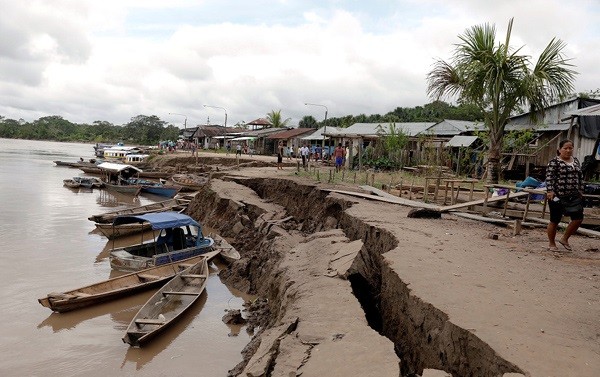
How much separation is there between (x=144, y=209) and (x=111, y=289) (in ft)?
41.3

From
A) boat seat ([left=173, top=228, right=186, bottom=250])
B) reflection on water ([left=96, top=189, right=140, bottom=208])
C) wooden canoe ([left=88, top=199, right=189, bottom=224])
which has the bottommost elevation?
reflection on water ([left=96, top=189, right=140, bottom=208])

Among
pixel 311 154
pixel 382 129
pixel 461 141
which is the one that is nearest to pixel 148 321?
pixel 461 141

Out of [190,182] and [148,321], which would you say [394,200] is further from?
[190,182]

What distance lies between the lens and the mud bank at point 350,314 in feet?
15.3

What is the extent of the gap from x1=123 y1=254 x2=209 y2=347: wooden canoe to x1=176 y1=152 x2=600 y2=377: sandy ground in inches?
117

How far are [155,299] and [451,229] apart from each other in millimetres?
6774

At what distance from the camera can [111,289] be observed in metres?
11.8

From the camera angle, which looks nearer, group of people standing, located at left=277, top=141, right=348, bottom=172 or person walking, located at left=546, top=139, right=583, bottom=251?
person walking, located at left=546, top=139, right=583, bottom=251

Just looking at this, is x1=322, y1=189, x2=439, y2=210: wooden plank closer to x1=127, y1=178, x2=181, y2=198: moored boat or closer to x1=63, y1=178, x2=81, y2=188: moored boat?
x1=127, y1=178, x2=181, y2=198: moored boat

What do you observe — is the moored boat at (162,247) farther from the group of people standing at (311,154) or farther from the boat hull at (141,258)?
the group of people standing at (311,154)

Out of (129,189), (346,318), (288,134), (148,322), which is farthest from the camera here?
(288,134)

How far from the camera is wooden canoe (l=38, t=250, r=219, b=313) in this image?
34.7 feet

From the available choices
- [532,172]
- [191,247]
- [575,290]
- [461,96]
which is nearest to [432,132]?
[532,172]

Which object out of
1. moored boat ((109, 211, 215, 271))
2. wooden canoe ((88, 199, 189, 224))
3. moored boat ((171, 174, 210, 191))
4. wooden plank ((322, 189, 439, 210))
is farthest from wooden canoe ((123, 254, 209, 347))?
moored boat ((171, 174, 210, 191))
